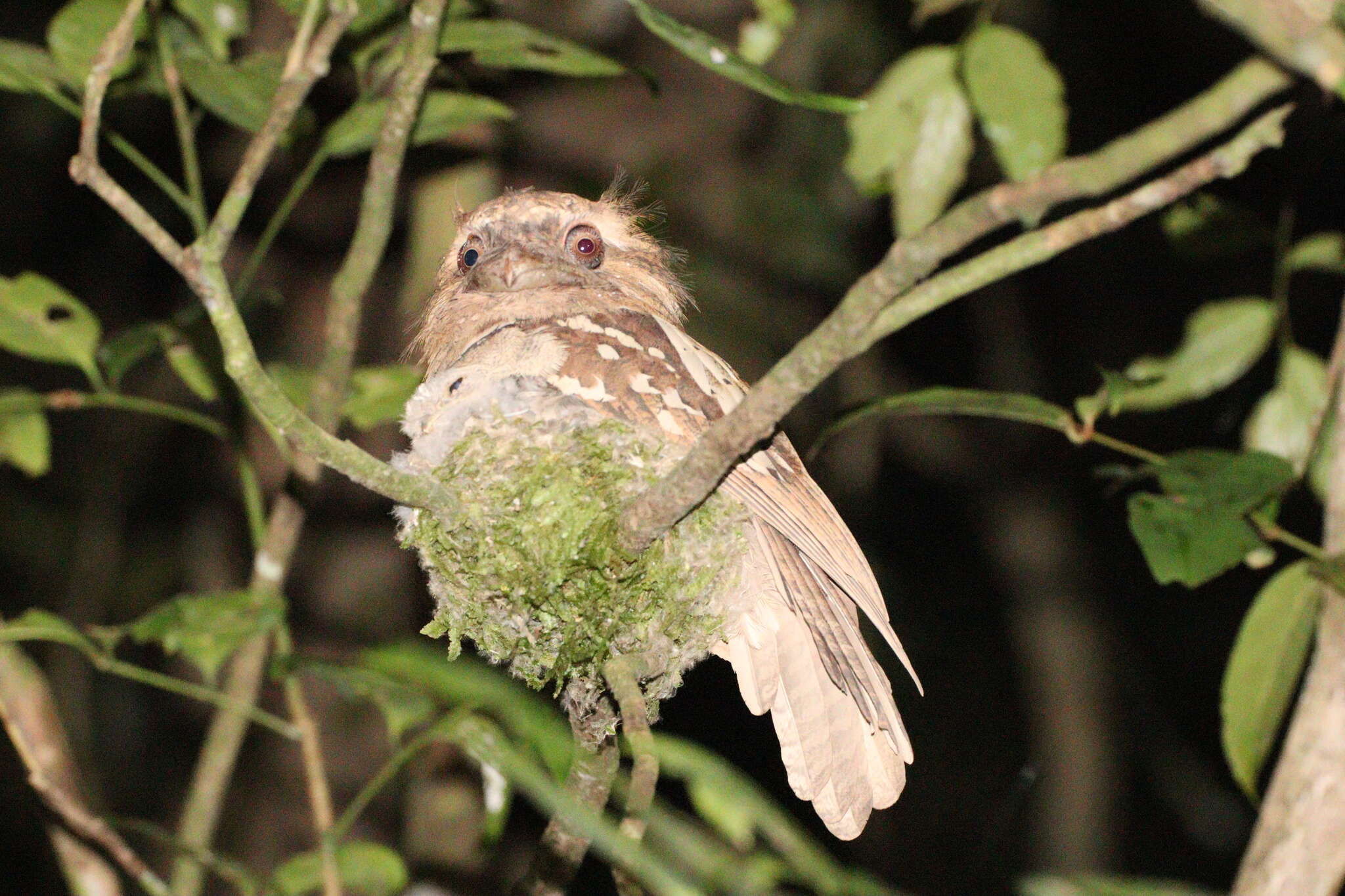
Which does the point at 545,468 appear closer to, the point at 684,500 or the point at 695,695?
the point at 684,500

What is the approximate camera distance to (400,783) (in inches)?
181

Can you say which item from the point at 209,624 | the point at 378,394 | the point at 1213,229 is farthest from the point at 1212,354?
the point at 209,624

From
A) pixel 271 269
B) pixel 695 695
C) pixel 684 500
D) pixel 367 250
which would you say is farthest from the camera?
pixel 271 269

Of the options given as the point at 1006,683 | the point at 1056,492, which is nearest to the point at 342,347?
the point at 1056,492

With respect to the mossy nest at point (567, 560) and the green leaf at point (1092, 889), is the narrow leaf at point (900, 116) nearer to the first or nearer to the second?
the mossy nest at point (567, 560)

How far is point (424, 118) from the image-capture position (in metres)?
2.81

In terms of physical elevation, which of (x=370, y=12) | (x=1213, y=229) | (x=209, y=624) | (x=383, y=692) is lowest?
(x=209, y=624)

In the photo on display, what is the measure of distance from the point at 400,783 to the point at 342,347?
221 cm

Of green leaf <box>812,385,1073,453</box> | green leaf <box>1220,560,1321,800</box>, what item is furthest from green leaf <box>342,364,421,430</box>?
green leaf <box>1220,560,1321,800</box>

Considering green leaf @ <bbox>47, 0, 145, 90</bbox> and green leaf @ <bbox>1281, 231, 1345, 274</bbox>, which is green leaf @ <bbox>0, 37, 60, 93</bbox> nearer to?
green leaf @ <bbox>47, 0, 145, 90</bbox>

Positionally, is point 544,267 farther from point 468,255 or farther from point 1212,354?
point 1212,354

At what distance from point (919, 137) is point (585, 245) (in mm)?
1056

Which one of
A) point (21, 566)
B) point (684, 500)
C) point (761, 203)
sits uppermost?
point (761, 203)

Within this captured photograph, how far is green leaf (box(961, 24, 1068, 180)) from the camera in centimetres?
209
